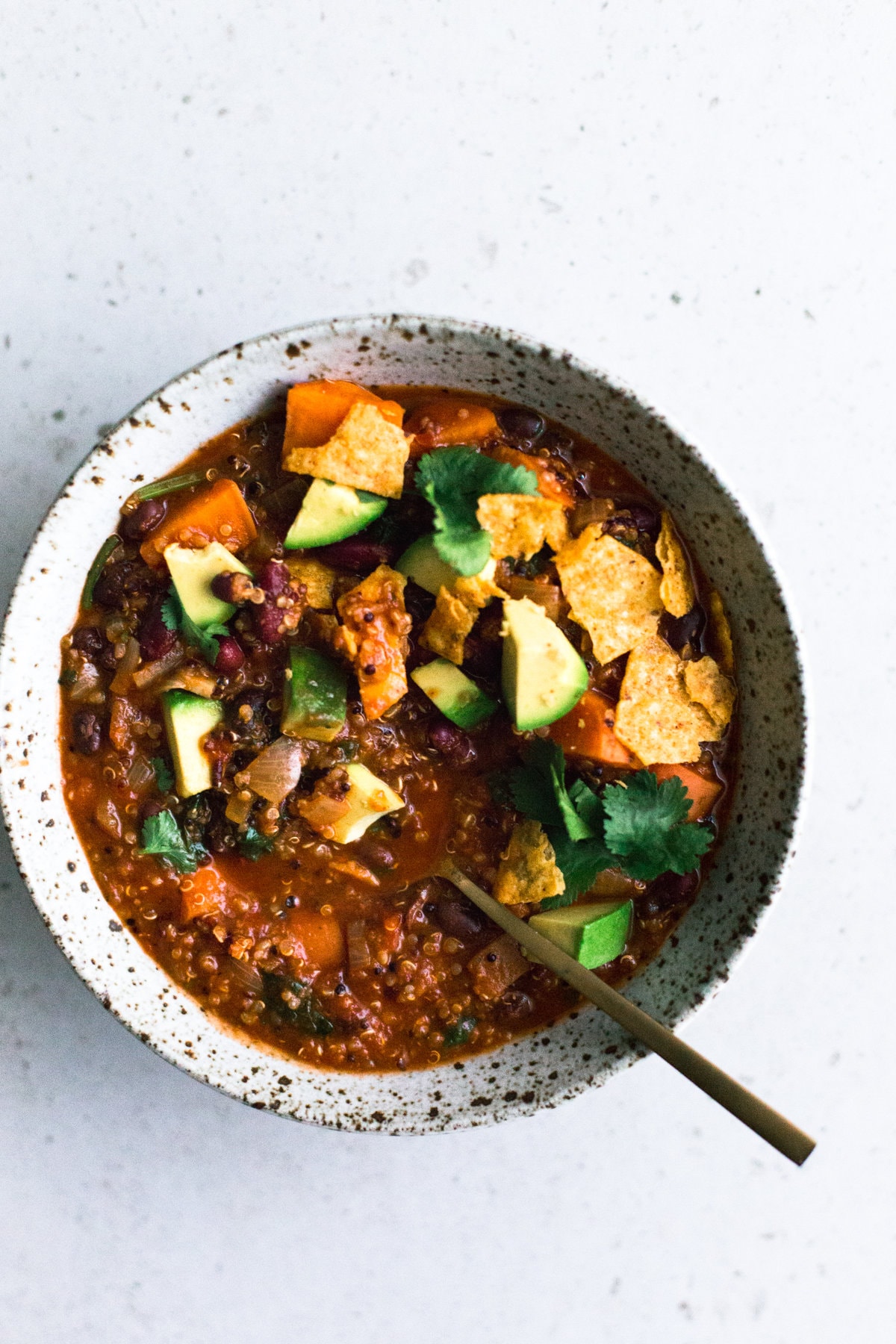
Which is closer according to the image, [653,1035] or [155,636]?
[653,1035]

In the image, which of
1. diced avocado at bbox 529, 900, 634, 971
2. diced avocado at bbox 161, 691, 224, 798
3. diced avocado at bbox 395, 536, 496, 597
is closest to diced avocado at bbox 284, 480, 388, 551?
diced avocado at bbox 395, 536, 496, 597

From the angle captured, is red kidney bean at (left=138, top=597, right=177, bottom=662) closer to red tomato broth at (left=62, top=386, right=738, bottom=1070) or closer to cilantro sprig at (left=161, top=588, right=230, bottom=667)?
cilantro sprig at (left=161, top=588, right=230, bottom=667)

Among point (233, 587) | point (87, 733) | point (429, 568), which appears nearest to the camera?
point (233, 587)

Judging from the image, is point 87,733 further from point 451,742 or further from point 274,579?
point 451,742

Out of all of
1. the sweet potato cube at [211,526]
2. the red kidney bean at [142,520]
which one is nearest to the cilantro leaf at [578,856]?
the sweet potato cube at [211,526]

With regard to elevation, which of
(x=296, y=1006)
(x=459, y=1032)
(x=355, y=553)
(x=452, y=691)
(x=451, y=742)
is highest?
(x=355, y=553)

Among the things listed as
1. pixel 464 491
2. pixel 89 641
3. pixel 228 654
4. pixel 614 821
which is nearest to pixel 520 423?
pixel 464 491
